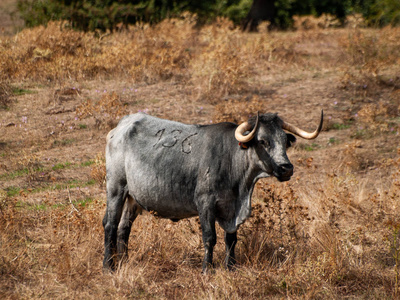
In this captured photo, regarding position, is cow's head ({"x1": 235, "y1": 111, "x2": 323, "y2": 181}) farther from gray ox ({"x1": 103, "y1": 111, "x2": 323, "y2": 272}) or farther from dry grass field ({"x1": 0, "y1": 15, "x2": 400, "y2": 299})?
dry grass field ({"x1": 0, "y1": 15, "x2": 400, "y2": 299})

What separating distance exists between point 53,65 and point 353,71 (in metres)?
7.71

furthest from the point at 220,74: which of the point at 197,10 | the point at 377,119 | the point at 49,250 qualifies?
the point at 197,10

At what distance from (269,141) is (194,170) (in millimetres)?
895

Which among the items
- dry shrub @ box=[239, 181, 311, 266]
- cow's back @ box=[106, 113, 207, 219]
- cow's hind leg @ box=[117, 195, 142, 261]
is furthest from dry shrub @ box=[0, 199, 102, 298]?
dry shrub @ box=[239, 181, 311, 266]

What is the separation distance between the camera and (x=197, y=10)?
2083cm

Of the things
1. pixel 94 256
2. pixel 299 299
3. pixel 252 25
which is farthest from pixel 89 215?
pixel 252 25

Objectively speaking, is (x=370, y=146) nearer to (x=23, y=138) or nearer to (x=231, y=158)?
(x=231, y=158)

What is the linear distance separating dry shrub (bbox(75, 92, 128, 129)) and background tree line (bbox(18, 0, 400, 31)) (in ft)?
20.5

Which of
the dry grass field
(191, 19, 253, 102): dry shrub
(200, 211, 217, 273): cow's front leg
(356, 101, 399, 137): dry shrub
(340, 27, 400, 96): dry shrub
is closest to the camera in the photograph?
(200, 211, 217, 273): cow's front leg

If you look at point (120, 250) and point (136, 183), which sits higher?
point (136, 183)

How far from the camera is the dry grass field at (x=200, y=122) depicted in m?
5.81

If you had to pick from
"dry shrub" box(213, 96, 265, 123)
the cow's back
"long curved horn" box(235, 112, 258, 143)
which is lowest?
"dry shrub" box(213, 96, 265, 123)

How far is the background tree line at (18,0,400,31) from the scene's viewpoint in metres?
17.5

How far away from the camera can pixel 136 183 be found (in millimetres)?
6051
